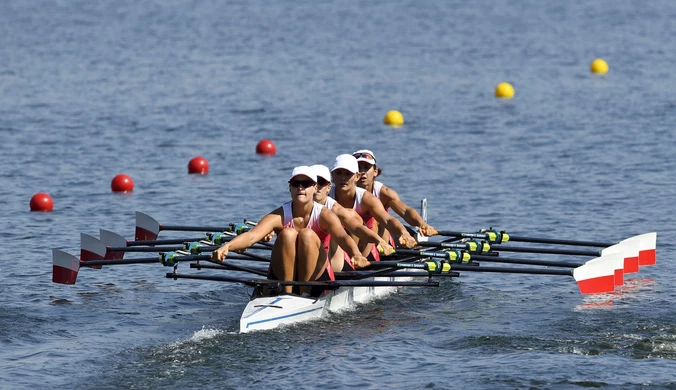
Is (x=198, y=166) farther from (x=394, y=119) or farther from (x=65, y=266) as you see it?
(x=65, y=266)

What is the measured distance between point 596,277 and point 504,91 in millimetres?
17043

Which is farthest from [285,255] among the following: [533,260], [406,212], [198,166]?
[198,166]

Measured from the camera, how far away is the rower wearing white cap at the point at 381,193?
534 inches

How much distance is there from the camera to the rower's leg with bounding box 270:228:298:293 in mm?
11445

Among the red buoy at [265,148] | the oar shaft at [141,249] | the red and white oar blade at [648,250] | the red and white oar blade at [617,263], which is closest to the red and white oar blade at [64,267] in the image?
the oar shaft at [141,249]

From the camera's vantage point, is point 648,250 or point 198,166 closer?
point 648,250

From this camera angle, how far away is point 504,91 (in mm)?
29359

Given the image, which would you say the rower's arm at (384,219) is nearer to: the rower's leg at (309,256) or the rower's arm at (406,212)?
the rower's arm at (406,212)

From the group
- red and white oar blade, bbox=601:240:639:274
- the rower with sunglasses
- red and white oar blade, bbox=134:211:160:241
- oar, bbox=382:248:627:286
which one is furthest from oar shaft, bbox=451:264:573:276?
red and white oar blade, bbox=134:211:160:241

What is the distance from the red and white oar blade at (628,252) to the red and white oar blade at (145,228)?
5.82 meters

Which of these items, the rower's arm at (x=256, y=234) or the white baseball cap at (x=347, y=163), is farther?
the white baseball cap at (x=347, y=163)

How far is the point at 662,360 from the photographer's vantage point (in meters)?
10.4

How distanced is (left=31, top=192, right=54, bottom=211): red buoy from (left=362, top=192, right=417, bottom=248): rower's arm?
6.73 meters

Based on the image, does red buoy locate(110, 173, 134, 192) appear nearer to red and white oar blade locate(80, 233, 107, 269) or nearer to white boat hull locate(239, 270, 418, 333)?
red and white oar blade locate(80, 233, 107, 269)
